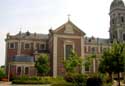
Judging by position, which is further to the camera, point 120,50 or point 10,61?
point 10,61

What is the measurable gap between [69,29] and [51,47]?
6.43 metres

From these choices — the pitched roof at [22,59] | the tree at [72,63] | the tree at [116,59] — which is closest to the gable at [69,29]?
the tree at [72,63]

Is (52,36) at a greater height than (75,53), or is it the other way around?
(52,36)

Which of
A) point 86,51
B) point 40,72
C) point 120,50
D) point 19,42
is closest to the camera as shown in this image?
point 120,50

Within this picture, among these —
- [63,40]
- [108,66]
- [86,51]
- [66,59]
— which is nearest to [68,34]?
[63,40]

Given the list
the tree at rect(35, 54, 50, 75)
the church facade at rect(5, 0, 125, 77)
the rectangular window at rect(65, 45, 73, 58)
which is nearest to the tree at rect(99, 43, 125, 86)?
the tree at rect(35, 54, 50, 75)

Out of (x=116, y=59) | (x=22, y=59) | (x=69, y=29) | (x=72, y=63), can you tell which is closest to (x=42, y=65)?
(x=22, y=59)

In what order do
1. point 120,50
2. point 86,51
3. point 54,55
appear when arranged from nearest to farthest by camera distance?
point 120,50
point 54,55
point 86,51

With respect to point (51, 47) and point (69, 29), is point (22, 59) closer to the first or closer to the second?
point (51, 47)

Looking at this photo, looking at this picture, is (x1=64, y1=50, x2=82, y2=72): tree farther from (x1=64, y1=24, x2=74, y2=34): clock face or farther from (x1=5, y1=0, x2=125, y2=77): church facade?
(x1=64, y1=24, x2=74, y2=34): clock face

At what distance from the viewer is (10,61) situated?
205ft

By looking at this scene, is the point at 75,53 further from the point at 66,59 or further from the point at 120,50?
the point at 120,50

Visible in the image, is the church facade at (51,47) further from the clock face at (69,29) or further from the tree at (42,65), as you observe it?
the tree at (42,65)

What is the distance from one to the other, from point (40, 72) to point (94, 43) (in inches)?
947
